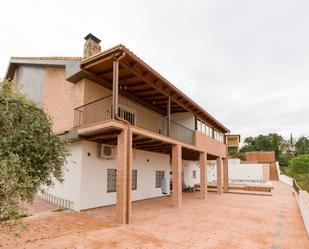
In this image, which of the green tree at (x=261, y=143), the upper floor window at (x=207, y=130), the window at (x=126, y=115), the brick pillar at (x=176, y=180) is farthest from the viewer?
the green tree at (x=261, y=143)

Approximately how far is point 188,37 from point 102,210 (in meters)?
11.1

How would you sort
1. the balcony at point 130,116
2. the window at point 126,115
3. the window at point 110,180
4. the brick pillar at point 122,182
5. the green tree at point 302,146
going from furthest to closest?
the green tree at point 302,146, the window at point 126,115, the window at point 110,180, the balcony at point 130,116, the brick pillar at point 122,182

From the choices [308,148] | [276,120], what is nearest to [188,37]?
[308,148]

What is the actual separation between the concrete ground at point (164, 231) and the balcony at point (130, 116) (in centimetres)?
403

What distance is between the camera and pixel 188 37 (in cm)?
1464

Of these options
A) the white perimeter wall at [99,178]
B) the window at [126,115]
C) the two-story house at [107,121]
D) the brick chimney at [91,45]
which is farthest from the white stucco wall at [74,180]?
the brick chimney at [91,45]

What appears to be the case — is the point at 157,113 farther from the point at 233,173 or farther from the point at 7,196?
the point at 233,173

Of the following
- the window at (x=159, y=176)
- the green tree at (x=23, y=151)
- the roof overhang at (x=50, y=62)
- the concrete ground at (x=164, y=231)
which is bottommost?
the concrete ground at (x=164, y=231)

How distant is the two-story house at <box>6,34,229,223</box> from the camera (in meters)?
8.98

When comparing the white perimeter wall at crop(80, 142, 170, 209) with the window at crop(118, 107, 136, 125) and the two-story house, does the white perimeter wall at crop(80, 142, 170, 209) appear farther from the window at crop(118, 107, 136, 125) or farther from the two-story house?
the window at crop(118, 107, 136, 125)

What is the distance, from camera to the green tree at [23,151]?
13.8ft

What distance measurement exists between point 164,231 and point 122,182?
7.23 feet

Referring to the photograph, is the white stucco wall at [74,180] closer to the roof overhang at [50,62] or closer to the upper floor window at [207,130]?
the roof overhang at [50,62]

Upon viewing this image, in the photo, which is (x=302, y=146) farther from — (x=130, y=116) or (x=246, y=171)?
(x=130, y=116)
